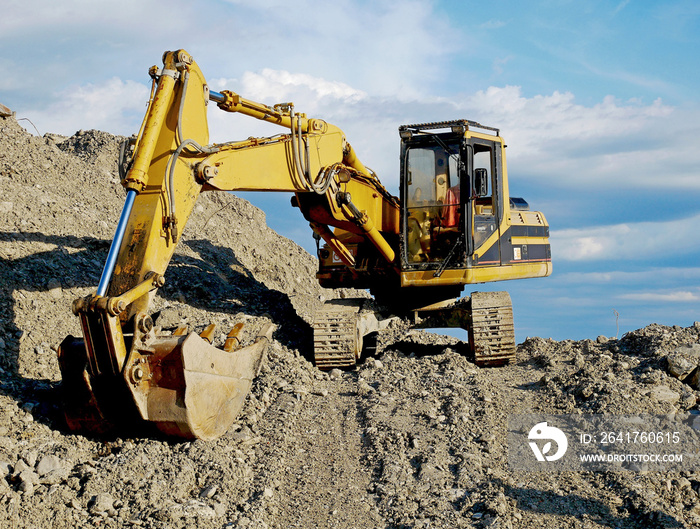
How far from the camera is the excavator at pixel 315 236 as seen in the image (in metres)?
5.50

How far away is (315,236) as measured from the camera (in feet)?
34.0

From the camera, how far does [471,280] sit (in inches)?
366

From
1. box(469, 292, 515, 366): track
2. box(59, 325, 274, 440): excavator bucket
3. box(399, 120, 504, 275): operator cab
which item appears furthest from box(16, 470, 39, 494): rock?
box(469, 292, 515, 366): track

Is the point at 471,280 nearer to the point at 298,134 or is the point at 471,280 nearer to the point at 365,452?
the point at 298,134

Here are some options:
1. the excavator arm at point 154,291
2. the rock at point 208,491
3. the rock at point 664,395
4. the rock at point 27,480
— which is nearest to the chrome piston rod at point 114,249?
the excavator arm at point 154,291

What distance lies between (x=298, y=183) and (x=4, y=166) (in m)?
6.28

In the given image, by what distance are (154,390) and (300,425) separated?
177cm

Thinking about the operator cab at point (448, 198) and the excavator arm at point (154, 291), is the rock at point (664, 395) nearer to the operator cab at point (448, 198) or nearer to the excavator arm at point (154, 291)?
the operator cab at point (448, 198)

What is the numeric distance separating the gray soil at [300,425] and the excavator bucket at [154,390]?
207mm

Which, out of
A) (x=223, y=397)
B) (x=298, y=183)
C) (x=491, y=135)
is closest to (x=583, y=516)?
(x=223, y=397)

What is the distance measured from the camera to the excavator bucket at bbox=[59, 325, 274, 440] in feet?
17.8

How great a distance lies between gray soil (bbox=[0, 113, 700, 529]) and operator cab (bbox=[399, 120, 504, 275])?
4.71 ft

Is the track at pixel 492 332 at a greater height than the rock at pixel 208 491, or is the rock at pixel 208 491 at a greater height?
the track at pixel 492 332

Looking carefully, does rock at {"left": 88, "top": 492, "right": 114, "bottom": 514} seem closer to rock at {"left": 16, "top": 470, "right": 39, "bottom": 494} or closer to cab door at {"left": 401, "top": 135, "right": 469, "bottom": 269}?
rock at {"left": 16, "top": 470, "right": 39, "bottom": 494}
